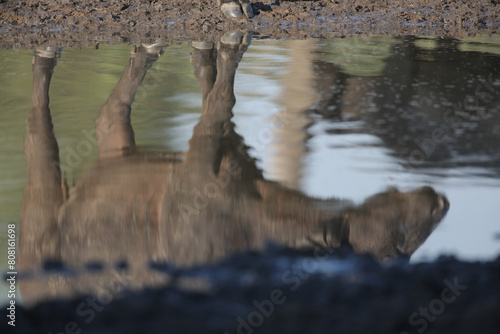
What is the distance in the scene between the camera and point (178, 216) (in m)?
3.72

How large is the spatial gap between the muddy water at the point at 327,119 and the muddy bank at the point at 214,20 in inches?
57.6

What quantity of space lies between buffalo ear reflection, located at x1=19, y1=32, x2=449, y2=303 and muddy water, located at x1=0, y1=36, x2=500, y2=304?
11 cm

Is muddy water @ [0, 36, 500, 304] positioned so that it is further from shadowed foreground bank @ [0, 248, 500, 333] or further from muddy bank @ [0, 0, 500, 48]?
muddy bank @ [0, 0, 500, 48]

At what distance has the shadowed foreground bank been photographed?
9.23ft

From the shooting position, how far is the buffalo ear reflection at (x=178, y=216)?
3445 mm

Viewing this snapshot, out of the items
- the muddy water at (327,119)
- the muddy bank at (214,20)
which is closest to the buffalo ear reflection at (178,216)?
the muddy water at (327,119)

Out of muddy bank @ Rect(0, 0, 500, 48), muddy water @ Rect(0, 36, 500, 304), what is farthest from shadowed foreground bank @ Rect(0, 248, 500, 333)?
muddy bank @ Rect(0, 0, 500, 48)

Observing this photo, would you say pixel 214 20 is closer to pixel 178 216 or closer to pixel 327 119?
pixel 327 119

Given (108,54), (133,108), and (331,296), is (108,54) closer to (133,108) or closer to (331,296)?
(133,108)

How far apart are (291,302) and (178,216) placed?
90cm

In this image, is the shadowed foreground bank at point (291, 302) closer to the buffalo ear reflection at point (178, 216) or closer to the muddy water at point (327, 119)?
the buffalo ear reflection at point (178, 216)

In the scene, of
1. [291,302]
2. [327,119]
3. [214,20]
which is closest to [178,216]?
[291,302]

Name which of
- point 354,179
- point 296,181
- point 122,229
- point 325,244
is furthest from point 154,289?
point 354,179

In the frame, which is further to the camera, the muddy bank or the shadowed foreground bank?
the muddy bank
